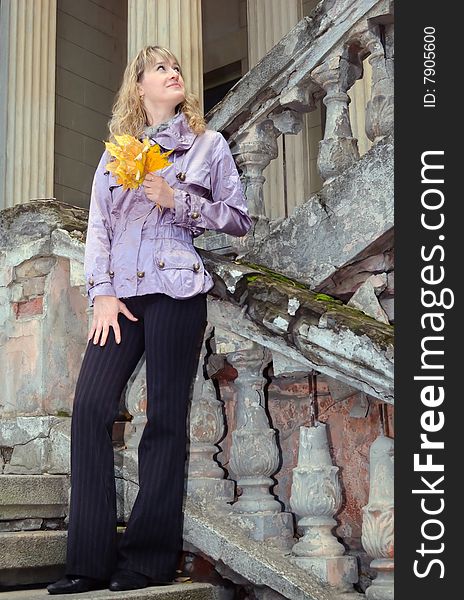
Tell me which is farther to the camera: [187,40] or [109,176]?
[187,40]

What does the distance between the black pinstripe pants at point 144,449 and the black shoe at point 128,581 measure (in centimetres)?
2

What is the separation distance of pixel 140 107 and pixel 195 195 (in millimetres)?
413

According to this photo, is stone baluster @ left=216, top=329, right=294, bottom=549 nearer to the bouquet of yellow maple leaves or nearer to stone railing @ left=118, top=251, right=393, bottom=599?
stone railing @ left=118, top=251, right=393, bottom=599

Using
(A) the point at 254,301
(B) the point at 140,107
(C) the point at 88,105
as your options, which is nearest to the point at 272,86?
(B) the point at 140,107

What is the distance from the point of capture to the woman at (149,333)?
7.82 feet

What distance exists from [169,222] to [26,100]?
16.3 ft

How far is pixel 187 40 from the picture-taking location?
16.7 feet

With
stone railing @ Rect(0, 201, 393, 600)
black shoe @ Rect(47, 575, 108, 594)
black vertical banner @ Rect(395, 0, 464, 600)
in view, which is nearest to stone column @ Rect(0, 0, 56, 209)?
stone railing @ Rect(0, 201, 393, 600)

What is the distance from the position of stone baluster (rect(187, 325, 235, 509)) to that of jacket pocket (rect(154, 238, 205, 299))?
28 centimetres

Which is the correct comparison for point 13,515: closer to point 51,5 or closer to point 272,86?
point 272,86

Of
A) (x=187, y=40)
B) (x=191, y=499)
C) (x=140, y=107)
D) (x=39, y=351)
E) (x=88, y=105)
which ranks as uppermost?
(x=88, y=105)

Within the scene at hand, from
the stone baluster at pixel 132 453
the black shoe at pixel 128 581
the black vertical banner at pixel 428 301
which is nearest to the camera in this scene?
the black vertical banner at pixel 428 301

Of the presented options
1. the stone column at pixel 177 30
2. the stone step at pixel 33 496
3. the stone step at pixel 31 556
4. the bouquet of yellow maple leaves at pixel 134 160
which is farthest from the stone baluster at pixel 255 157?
the stone column at pixel 177 30

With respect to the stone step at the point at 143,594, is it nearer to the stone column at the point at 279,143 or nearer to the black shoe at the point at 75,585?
the black shoe at the point at 75,585
